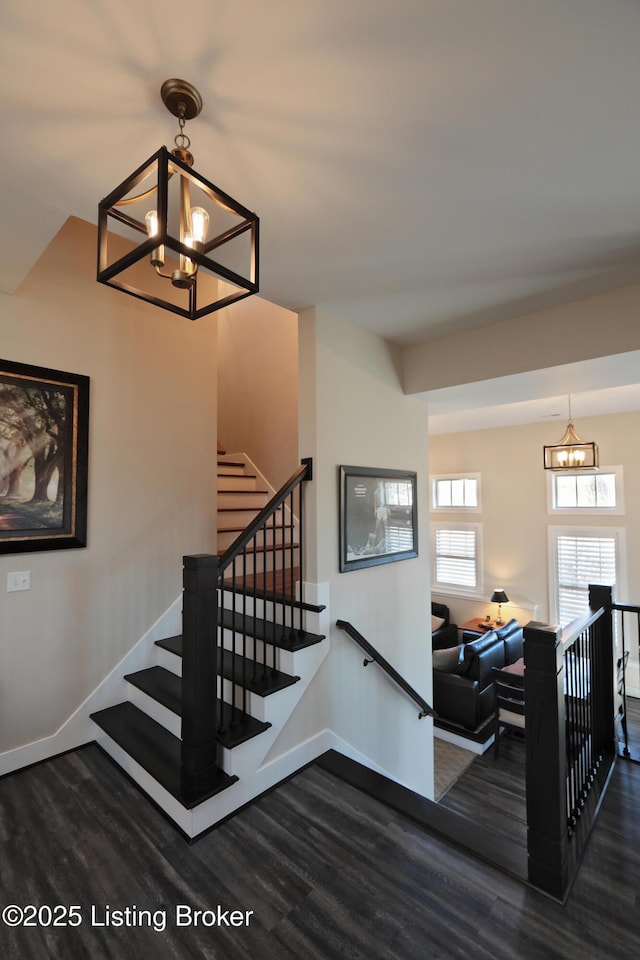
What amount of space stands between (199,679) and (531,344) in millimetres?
2894

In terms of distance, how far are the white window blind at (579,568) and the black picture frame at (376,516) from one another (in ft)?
13.9

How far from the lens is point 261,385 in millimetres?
4617

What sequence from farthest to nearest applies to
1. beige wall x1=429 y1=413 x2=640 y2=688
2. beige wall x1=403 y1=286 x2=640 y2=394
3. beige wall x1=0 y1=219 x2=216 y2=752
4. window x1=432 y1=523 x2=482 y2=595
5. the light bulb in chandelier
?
window x1=432 y1=523 x2=482 y2=595, beige wall x1=429 y1=413 x2=640 y2=688, beige wall x1=403 y1=286 x2=640 y2=394, beige wall x1=0 y1=219 x2=216 y2=752, the light bulb in chandelier

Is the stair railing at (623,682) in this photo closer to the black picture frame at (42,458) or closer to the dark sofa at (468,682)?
the dark sofa at (468,682)

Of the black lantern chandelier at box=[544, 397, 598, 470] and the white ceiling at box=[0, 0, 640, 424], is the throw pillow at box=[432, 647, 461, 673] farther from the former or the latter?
the white ceiling at box=[0, 0, 640, 424]

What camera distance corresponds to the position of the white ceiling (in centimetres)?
115

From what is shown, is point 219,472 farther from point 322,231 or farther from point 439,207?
point 439,207

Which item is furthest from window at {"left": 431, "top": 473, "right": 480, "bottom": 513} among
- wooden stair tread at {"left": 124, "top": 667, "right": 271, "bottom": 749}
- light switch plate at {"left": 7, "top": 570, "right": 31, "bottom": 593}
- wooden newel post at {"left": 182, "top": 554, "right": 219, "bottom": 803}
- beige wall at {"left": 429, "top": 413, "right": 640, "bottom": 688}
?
light switch plate at {"left": 7, "top": 570, "right": 31, "bottom": 593}

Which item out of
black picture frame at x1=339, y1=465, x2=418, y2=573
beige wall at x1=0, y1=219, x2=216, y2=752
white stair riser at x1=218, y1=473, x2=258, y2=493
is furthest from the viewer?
white stair riser at x1=218, y1=473, x2=258, y2=493

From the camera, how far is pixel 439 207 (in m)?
1.91

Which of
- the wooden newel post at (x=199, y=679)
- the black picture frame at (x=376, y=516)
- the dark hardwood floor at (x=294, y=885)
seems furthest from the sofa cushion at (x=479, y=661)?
the wooden newel post at (x=199, y=679)

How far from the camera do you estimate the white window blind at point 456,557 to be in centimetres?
777

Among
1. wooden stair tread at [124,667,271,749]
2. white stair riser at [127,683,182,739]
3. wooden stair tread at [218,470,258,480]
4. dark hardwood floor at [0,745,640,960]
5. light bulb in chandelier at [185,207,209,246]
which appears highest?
light bulb in chandelier at [185,207,209,246]

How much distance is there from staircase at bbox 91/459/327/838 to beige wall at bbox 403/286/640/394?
5.91ft
